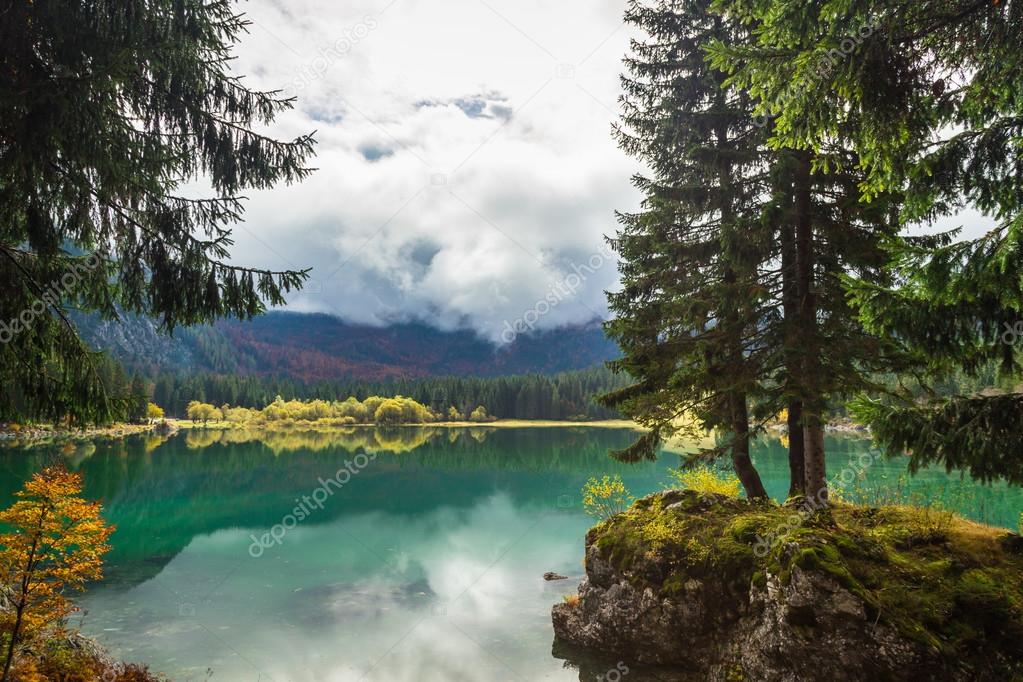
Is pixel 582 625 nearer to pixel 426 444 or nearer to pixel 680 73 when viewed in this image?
pixel 680 73

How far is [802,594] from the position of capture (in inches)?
278

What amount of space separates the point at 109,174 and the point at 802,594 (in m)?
9.57

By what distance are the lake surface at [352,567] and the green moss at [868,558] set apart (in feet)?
6.59

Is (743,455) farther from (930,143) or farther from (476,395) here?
(476,395)

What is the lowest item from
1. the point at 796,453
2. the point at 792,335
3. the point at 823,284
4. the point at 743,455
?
the point at 743,455

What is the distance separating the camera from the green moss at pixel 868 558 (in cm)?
644

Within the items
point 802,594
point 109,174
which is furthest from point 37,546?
point 802,594

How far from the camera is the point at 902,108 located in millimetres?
5156

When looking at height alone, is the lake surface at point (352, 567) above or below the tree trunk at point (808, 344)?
below

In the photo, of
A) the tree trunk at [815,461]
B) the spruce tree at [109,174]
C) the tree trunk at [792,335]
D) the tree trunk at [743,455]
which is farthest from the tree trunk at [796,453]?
the spruce tree at [109,174]

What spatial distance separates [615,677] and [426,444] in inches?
2725

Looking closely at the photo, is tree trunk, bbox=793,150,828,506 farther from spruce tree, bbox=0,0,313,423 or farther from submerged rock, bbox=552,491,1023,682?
spruce tree, bbox=0,0,313,423

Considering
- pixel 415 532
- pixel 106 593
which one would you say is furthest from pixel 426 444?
pixel 106 593

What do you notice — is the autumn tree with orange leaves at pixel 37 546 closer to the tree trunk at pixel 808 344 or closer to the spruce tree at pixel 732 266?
the spruce tree at pixel 732 266
